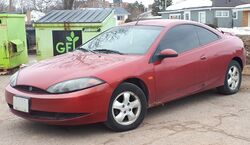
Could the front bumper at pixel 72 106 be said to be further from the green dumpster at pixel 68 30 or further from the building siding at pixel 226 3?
the building siding at pixel 226 3

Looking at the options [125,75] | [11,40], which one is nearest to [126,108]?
[125,75]

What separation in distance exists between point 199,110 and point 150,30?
137 cm

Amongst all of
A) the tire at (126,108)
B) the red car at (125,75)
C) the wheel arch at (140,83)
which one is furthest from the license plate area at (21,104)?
the wheel arch at (140,83)

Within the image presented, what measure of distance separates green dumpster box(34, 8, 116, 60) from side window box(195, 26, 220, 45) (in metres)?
3.80

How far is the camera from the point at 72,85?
505cm

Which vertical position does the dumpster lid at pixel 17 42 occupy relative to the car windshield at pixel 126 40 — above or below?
below

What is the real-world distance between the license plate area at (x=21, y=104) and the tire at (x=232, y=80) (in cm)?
352

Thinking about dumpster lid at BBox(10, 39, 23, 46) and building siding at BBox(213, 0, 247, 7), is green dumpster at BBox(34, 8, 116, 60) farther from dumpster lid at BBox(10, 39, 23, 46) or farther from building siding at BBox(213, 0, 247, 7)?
building siding at BBox(213, 0, 247, 7)

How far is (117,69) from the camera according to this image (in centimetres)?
539

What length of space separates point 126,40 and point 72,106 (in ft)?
5.59

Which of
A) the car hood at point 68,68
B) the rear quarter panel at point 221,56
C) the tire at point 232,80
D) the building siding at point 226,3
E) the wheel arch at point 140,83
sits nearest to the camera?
the car hood at point 68,68

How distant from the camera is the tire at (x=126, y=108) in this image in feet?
17.4

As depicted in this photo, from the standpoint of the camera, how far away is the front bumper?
195 inches

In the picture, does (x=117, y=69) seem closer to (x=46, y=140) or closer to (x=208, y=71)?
(x=46, y=140)
